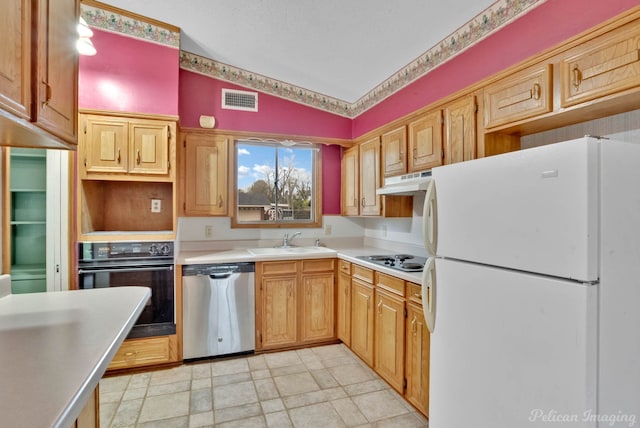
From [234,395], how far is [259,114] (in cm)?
275

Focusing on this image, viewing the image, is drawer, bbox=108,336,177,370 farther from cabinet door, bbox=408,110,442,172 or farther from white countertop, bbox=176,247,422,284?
cabinet door, bbox=408,110,442,172

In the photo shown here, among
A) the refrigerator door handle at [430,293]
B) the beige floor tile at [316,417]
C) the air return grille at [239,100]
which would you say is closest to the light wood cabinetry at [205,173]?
the air return grille at [239,100]

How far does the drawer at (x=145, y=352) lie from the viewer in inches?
107

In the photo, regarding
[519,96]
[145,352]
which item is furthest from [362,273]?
[145,352]

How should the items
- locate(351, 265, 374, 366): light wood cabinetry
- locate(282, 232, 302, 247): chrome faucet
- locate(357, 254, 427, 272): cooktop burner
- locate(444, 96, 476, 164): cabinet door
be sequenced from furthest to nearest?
1. locate(282, 232, 302, 247): chrome faucet
2. locate(351, 265, 374, 366): light wood cabinetry
3. locate(357, 254, 427, 272): cooktop burner
4. locate(444, 96, 476, 164): cabinet door

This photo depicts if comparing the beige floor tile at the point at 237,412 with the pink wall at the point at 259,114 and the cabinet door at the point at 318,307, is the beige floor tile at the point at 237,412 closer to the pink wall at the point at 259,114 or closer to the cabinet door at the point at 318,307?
the cabinet door at the point at 318,307

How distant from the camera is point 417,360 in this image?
2.14 m

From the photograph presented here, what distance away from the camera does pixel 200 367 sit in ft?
9.36

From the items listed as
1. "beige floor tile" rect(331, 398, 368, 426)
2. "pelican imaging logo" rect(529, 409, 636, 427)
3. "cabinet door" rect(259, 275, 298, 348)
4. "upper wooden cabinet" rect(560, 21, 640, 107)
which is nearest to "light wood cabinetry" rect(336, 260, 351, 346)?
"cabinet door" rect(259, 275, 298, 348)

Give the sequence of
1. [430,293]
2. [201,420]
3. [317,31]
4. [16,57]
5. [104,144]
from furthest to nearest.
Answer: [104,144]
[317,31]
[201,420]
[430,293]
[16,57]

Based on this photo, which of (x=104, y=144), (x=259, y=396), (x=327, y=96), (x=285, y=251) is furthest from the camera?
(x=327, y=96)

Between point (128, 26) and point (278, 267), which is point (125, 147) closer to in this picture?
point (128, 26)

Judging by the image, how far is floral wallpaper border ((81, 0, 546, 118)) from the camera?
2.12m

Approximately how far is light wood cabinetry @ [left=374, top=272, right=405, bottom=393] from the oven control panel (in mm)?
1825
